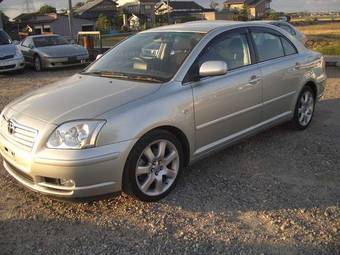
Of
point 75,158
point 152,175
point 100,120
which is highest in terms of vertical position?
point 100,120

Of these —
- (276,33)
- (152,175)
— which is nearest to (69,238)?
(152,175)

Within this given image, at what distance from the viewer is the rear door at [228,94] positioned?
442 centimetres

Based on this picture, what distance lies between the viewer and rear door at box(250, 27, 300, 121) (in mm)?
5277

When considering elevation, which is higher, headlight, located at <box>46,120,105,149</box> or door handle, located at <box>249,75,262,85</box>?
door handle, located at <box>249,75,262,85</box>

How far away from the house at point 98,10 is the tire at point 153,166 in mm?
69084

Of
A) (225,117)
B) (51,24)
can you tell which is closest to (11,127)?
(225,117)

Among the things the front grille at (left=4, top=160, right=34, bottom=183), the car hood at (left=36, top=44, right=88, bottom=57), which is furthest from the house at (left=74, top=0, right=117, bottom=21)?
the front grille at (left=4, top=160, right=34, bottom=183)

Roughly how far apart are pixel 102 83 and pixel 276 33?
2515mm

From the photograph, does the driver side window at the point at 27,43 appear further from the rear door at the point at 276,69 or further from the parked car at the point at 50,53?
the rear door at the point at 276,69

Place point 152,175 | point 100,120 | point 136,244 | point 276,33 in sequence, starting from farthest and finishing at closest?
1. point 276,33
2. point 152,175
3. point 100,120
4. point 136,244

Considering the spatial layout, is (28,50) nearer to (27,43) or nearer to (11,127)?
(27,43)

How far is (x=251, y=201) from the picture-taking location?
4.07 m

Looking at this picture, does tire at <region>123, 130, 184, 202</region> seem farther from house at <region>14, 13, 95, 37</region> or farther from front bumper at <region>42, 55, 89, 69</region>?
house at <region>14, 13, 95, 37</region>

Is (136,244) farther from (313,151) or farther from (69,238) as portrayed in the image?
(313,151)
